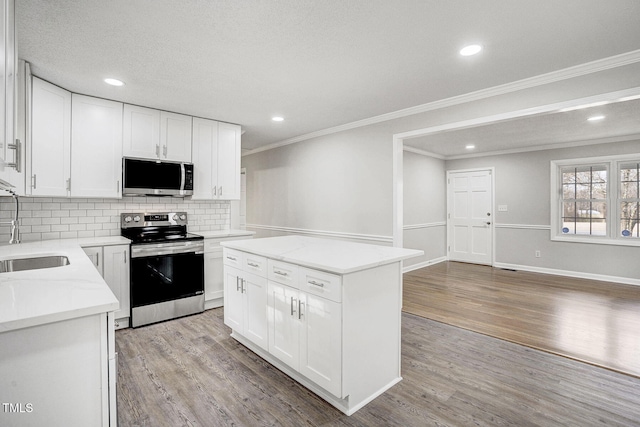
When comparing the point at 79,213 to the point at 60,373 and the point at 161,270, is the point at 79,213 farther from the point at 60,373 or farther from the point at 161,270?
the point at 60,373

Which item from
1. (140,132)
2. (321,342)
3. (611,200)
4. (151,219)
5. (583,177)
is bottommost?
(321,342)

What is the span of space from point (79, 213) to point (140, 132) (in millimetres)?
1128

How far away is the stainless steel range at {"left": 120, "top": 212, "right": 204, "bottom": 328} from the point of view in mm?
3230

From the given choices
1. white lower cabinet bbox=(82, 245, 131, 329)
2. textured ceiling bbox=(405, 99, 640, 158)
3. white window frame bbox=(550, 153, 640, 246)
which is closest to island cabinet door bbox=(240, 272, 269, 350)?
white lower cabinet bbox=(82, 245, 131, 329)

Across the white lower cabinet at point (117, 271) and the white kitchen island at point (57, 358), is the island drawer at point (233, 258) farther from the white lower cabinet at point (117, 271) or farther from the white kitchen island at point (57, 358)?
the white kitchen island at point (57, 358)

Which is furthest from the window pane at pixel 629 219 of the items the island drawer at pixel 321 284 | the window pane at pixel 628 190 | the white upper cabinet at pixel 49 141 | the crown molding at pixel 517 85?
the white upper cabinet at pixel 49 141

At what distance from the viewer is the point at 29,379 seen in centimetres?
103

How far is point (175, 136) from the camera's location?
3828 mm

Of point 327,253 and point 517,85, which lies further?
point 517,85

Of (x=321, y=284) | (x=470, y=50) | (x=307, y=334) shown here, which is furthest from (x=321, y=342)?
(x=470, y=50)

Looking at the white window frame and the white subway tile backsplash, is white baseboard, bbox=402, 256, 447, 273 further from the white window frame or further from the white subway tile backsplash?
the white subway tile backsplash

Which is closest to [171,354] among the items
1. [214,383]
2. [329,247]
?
[214,383]

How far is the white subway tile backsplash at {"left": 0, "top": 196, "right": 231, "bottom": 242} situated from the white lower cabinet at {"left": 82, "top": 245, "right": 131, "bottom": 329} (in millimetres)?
621

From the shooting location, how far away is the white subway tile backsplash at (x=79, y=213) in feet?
10.1
